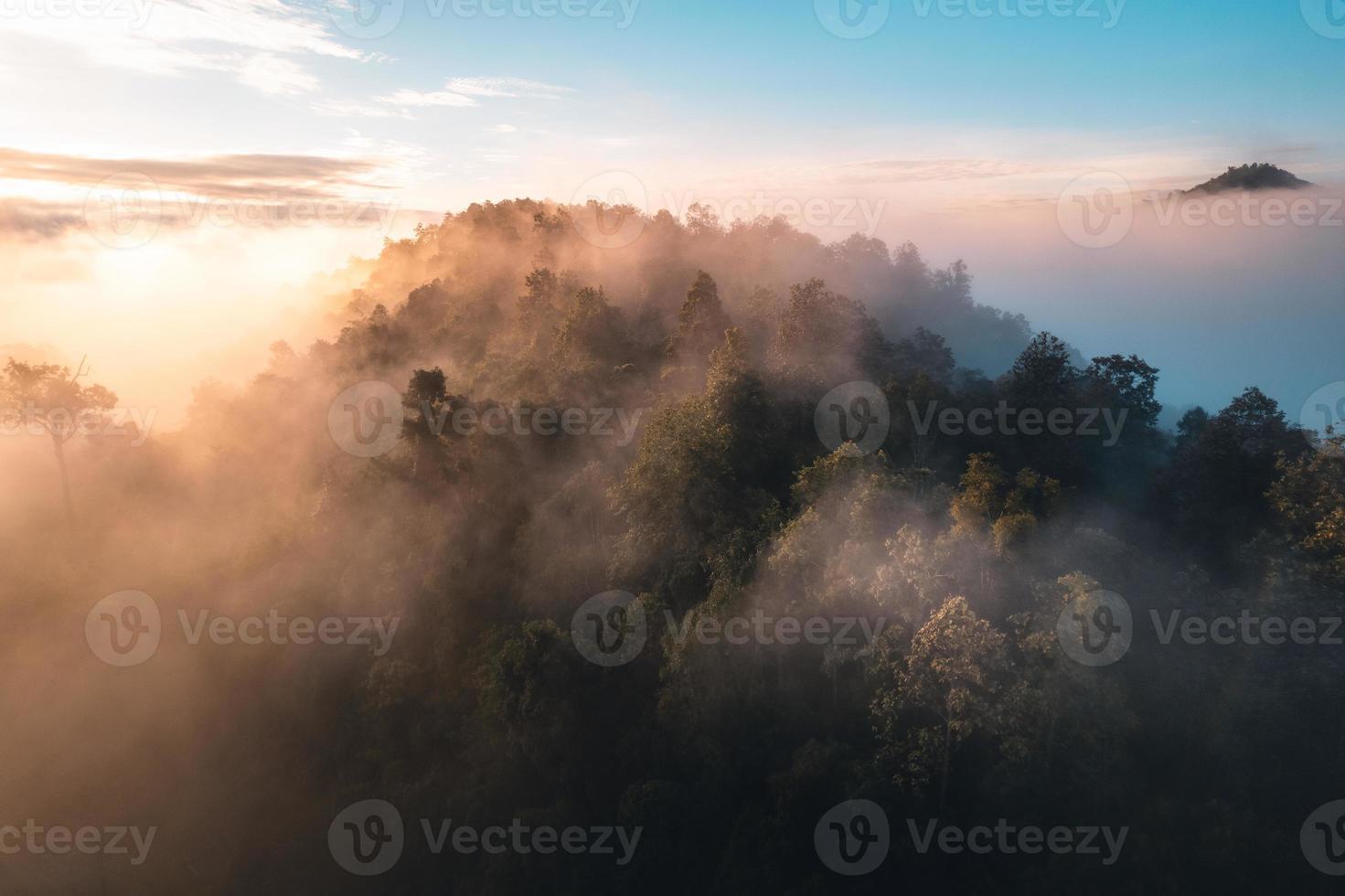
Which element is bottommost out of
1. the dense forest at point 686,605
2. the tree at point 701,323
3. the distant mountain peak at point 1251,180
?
the dense forest at point 686,605

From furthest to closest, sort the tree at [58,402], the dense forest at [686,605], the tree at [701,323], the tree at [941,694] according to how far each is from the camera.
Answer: the tree at [58,402], the tree at [701,323], the dense forest at [686,605], the tree at [941,694]

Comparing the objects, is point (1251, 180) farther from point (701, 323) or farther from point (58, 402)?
point (58, 402)

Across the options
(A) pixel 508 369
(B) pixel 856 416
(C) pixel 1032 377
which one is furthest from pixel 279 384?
(C) pixel 1032 377

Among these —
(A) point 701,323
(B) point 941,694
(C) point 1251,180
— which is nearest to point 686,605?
(B) point 941,694

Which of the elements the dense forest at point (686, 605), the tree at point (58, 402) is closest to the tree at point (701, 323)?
the dense forest at point (686, 605)

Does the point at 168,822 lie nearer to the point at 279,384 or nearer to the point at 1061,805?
the point at 279,384

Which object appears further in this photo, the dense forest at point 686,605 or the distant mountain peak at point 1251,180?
the distant mountain peak at point 1251,180

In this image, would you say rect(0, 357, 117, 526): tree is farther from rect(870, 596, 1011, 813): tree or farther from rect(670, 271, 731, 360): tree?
rect(870, 596, 1011, 813): tree

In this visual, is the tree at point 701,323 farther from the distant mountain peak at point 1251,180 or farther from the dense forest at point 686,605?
the distant mountain peak at point 1251,180

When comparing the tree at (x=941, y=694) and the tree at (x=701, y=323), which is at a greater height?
the tree at (x=701, y=323)
